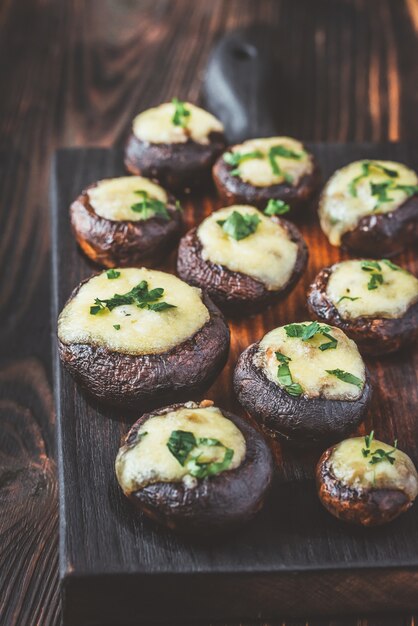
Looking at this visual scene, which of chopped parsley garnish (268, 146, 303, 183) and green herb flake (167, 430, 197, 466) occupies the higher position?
chopped parsley garnish (268, 146, 303, 183)

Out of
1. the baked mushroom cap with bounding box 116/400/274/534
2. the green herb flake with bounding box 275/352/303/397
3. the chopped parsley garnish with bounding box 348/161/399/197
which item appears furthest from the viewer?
the chopped parsley garnish with bounding box 348/161/399/197

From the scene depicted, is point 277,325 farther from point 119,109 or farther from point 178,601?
point 119,109

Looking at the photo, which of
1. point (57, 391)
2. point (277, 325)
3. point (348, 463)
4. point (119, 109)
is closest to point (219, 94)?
point (119, 109)

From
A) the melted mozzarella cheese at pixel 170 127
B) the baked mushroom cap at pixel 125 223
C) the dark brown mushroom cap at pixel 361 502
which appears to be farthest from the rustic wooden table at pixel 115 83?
the dark brown mushroom cap at pixel 361 502

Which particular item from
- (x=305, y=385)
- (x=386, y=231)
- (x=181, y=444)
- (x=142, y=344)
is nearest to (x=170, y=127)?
(x=386, y=231)

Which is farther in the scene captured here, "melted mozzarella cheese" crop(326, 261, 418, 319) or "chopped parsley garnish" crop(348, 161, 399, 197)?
"chopped parsley garnish" crop(348, 161, 399, 197)

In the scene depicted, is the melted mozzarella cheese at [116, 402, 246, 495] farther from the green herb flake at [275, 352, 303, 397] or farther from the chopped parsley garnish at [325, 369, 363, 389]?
the chopped parsley garnish at [325, 369, 363, 389]

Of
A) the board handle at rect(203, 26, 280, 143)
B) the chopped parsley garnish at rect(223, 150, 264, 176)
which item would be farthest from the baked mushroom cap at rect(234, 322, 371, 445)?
the board handle at rect(203, 26, 280, 143)

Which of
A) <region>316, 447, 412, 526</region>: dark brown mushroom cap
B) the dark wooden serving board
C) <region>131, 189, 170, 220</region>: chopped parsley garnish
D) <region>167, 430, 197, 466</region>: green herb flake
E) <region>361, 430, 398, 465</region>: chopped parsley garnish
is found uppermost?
<region>131, 189, 170, 220</region>: chopped parsley garnish
